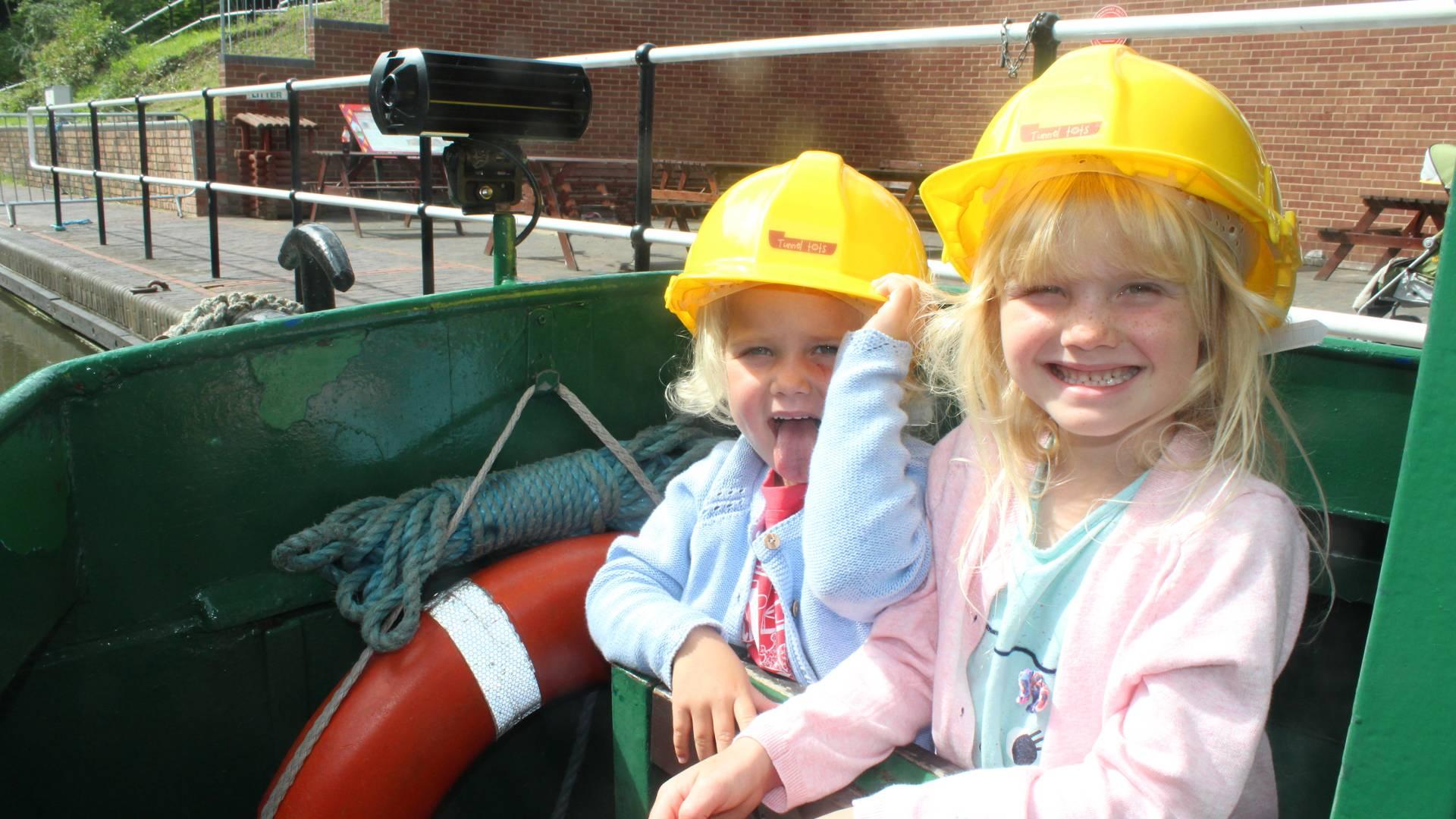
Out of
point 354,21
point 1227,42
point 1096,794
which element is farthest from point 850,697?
point 354,21

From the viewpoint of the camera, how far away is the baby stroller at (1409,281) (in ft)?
17.0

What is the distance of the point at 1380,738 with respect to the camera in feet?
2.15

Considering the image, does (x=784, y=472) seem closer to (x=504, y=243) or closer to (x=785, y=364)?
(x=785, y=364)

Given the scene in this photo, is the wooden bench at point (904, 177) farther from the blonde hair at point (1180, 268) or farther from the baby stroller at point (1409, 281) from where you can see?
the blonde hair at point (1180, 268)

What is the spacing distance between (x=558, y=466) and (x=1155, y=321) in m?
1.23

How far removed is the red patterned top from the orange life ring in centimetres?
40

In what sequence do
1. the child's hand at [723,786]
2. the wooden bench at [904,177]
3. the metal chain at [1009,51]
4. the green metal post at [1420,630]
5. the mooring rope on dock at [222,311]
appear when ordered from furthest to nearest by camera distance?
the wooden bench at [904,177] < the mooring rope on dock at [222,311] < the metal chain at [1009,51] < the child's hand at [723,786] < the green metal post at [1420,630]

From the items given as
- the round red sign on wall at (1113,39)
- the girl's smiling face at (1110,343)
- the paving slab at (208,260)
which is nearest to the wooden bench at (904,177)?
the paving slab at (208,260)

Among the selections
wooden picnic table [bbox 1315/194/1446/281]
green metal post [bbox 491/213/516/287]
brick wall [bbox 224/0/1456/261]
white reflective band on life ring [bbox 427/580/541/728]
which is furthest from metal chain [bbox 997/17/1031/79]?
brick wall [bbox 224/0/1456/261]

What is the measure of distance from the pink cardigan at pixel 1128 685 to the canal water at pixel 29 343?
616cm

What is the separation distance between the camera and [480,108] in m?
2.46

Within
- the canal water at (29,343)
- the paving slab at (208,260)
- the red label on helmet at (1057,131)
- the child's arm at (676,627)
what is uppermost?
the red label on helmet at (1057,131)

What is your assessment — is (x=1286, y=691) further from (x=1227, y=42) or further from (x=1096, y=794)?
(x=1227, y=42)

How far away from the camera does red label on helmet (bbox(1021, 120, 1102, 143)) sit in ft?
3.71
